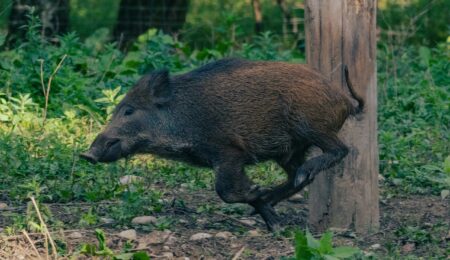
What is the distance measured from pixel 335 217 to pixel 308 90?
776mm

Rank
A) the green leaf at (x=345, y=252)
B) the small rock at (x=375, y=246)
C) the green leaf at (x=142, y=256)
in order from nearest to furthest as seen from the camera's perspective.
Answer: the green leaf at (x=345, y=252)
the green leaf at (x=142, y=256)
the small rock at (x=375, y=246)

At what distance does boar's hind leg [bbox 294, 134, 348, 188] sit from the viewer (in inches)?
228

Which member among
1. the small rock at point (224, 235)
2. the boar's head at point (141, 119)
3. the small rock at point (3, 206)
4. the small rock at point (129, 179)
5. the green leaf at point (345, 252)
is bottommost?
the small rock at point (224, 235)

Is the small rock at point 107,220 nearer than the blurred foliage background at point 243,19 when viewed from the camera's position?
Yes

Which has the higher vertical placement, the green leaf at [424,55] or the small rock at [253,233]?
the green leaf at [424,55]

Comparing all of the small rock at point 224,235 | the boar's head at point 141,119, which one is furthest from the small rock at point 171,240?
the boar's head at point 141,119

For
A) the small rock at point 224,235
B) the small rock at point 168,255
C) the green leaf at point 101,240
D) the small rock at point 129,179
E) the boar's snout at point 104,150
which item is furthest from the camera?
the small rock at point 129,179

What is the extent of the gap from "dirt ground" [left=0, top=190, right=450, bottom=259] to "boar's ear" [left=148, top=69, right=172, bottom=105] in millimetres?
690

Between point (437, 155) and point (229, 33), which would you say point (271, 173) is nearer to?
point (437, 155)

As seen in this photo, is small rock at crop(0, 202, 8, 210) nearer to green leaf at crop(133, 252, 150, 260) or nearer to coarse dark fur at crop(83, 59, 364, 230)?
coarse dark fur at crop(83, 59, 364, 230)

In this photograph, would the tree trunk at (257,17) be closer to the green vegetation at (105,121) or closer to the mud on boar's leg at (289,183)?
the green vegetation at (105,121)

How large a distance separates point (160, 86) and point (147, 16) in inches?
248

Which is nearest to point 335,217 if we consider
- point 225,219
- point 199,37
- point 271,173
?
point 225,219

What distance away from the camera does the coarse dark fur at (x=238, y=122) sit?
19.2 feet
